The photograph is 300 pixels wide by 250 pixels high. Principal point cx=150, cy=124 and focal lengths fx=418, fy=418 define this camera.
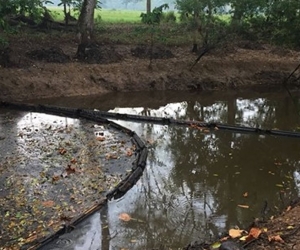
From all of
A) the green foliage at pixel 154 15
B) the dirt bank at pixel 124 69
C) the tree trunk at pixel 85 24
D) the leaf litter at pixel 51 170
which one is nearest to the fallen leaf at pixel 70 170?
the leaf litter at pixel 51 170

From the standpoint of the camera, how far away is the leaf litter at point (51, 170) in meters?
5.95

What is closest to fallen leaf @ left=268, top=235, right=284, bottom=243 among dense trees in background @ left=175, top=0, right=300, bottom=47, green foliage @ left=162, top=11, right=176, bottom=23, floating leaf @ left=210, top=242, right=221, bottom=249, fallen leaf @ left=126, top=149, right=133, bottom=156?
Result: floating leaf @ left=210, top=242, right=221, bottom=249

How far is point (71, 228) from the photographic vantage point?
571 centimetres

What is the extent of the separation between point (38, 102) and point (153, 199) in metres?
7.97

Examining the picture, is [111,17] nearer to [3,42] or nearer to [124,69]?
[124,69]

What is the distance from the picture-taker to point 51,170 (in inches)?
309

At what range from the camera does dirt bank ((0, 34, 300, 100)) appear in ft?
47.6

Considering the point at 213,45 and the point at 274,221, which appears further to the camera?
the point at 213,45

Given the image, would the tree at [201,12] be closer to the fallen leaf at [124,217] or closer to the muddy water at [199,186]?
the muddy water at [199,186]

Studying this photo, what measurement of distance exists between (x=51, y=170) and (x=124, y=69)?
349 inches

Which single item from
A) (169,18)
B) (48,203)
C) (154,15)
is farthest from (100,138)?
(169,18)

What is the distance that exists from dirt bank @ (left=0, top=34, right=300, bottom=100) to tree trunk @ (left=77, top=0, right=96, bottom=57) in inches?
17.5

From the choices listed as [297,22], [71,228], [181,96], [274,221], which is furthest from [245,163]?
Answer: [297,22]

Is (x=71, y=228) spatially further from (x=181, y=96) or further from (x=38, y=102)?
(x=181, y=96)
